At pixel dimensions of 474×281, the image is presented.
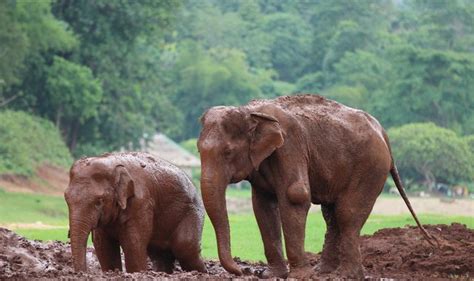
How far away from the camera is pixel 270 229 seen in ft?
47.6

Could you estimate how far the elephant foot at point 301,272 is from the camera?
13.8m

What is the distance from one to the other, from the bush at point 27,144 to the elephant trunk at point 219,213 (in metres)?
34.8

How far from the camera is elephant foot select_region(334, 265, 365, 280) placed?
1434 centimetres

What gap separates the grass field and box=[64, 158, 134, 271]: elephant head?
678 cm

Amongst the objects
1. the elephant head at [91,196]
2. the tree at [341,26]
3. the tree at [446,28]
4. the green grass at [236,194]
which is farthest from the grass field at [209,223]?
the tree at [341,26]

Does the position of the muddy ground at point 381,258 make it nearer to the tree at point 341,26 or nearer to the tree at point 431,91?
the tree at point 431,91

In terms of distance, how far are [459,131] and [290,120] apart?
5967 cm

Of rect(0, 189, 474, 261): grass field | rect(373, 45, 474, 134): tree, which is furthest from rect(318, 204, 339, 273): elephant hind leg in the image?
rect(373, 45, 474, 134): tree

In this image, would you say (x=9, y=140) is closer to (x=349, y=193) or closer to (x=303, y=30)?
(x=349, y=193)

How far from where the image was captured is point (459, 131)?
72.7m

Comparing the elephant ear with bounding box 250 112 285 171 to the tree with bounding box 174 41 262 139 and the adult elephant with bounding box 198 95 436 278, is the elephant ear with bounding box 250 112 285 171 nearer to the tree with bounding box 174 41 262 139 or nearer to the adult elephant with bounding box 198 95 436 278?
the adult elephant with bounding box 198 95 436 278

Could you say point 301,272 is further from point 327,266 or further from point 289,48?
point 289,48

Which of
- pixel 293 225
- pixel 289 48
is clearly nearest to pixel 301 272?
pixel 293 225

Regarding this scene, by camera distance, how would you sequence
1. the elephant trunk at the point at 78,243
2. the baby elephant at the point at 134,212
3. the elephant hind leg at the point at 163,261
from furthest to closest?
1. the elephant hind leg at the point at 163,261
2. the baby elephant at the point at 134,212
3. the elephant trunk at the point at 78,243
